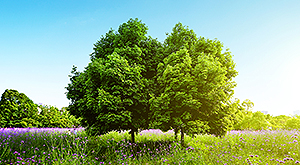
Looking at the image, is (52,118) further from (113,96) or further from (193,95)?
(193,95)

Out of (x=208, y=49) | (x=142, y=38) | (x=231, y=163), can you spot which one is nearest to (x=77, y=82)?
(x=142, y=38)

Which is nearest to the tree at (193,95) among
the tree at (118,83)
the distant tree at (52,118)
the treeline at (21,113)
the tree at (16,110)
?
the tree at (118,83)

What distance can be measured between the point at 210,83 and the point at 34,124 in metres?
13.4

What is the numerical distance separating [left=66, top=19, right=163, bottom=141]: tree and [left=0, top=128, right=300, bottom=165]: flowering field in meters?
0.98

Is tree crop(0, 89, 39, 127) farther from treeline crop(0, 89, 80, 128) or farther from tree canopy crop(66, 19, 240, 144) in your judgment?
tree canopy crop(66, 19, 240, 144)

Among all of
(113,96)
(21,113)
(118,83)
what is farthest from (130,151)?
(21,113)

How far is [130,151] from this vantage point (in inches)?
347

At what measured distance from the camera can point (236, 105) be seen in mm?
9430

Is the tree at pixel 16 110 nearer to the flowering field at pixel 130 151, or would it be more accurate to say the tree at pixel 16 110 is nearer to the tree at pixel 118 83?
the flowering field at pixel 130 151

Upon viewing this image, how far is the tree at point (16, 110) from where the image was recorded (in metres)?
13.0

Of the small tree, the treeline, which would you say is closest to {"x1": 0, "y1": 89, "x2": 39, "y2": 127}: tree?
the treeline

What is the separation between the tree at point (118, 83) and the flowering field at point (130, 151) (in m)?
0.98

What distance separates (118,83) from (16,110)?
9723 mm

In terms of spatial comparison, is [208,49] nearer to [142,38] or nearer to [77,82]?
[142,38]
